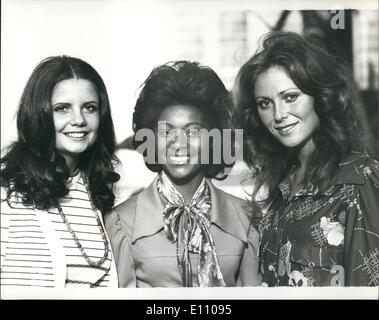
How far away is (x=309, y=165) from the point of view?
3.89m

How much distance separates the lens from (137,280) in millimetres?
3902

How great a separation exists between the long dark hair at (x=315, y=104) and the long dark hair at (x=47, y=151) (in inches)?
34.4

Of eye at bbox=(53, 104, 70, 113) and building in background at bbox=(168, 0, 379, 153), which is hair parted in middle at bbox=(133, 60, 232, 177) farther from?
eye at bbox=(53, 104, 70, 113)

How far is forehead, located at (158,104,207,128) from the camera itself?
152 inches

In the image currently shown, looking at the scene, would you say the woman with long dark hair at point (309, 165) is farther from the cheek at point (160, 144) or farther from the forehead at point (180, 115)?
the cheek at point (160, 144)

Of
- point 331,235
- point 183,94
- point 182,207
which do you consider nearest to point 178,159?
point 182,207

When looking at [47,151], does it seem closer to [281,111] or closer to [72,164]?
[72,164]

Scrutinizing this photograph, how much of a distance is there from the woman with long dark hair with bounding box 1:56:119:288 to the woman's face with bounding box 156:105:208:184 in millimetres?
343

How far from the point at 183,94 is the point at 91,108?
23.0 inches

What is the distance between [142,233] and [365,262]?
1390 mm

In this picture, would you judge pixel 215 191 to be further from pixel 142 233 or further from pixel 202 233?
pixel 142 233

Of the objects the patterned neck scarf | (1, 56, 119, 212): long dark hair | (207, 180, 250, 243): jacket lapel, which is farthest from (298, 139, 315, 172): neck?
(1, 56, 119, 212): long dark hair
